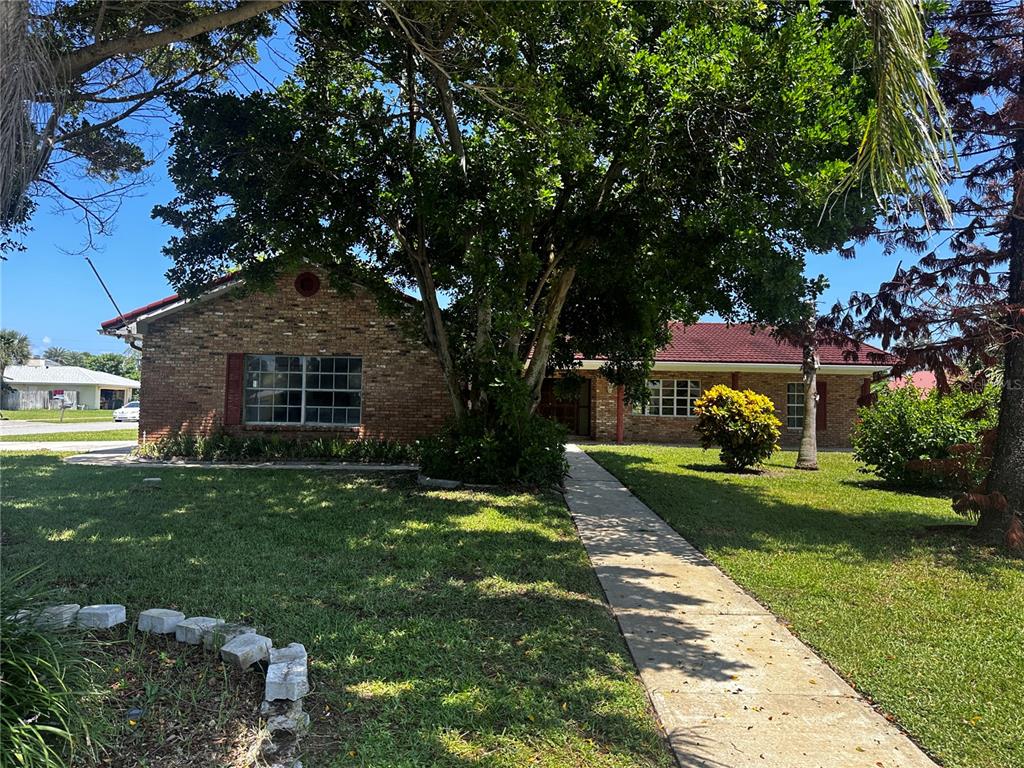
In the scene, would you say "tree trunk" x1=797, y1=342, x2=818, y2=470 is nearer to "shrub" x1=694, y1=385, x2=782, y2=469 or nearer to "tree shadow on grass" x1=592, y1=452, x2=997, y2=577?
"shrub" x1=694, y1=385, x2=782, y2=469

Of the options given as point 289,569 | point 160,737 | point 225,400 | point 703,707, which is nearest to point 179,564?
point 289,569

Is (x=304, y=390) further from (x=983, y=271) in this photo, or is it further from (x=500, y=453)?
(x=983, y=271)

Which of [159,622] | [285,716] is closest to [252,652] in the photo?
[285,716]

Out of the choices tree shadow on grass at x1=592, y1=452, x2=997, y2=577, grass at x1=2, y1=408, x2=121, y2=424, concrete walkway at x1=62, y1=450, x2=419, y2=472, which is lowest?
grass at x1=2, y1=408, x2=121, y2=424

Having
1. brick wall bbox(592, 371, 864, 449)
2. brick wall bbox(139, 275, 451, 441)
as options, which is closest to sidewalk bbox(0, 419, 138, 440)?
brick wall bbox(139, 275, 451, 441)

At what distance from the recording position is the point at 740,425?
13695mm

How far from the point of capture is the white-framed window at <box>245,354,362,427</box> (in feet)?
48.3

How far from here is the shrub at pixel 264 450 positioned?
1396 centimetres

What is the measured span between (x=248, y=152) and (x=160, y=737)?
324 inches

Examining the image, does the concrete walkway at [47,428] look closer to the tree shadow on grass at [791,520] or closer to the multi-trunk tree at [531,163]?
the multi-trunk tree at [531,163]

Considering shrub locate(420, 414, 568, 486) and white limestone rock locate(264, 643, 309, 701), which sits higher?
shrub locate(420, 414, 568, 486)

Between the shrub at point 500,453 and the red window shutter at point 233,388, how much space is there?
20.1 feet

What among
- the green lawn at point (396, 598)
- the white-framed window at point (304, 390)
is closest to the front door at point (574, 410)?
the white-framed window at point (304, 390)

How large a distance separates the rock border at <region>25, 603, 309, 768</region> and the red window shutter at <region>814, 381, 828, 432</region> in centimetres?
2023
